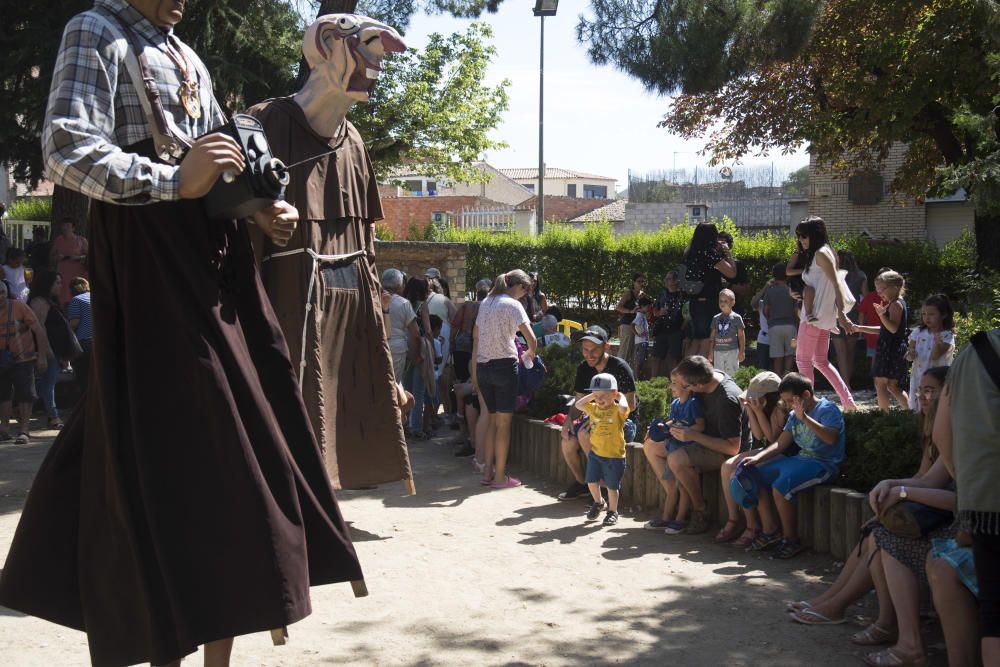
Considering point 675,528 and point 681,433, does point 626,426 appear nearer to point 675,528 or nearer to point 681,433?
point 681,433

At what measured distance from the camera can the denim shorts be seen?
960cm

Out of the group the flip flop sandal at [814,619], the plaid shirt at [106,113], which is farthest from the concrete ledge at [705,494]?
the plaid shirt at [106,113]

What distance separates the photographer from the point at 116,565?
8.95 ft

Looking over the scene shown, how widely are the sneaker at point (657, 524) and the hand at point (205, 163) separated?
5558mm

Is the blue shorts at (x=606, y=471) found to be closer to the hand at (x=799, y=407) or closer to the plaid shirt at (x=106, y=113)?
the hand at (x=799, y=407)

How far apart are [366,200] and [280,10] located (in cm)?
1255

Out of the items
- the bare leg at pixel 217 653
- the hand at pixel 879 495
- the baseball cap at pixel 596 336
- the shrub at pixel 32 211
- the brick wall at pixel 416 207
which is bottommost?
the hand at pixel 879 495

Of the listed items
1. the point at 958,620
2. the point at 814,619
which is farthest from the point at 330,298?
the point at 958,620

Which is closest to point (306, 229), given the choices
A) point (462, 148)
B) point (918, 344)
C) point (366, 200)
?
point (366, 200)

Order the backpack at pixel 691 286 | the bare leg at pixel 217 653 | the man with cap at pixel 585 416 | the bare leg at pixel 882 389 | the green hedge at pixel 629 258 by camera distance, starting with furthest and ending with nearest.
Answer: the green hedge at pixel 629 258 < the backpack at pixel 691 286 < the bare leg at pixel 882 389 < the man with cap at pixel 585 416 < the bare leg at pixel 217 653

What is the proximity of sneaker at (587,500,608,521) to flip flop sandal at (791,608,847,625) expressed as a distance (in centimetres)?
260

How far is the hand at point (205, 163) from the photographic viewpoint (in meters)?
2.67

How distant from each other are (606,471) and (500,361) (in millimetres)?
1900

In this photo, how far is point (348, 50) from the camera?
16.2ft
